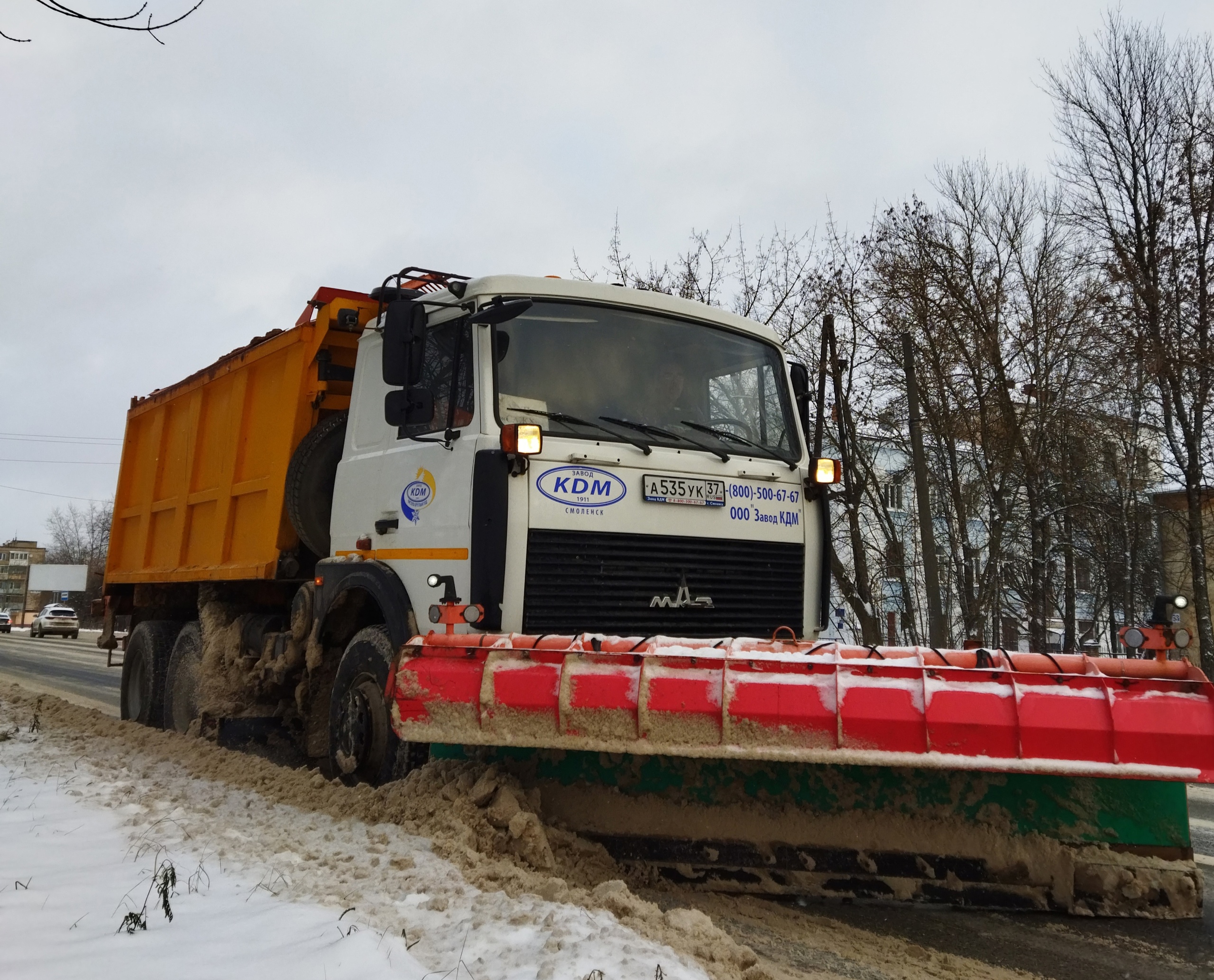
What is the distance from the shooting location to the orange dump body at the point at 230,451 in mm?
6469

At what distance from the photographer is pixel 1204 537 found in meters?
18.0

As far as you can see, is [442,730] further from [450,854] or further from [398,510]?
[398,510]

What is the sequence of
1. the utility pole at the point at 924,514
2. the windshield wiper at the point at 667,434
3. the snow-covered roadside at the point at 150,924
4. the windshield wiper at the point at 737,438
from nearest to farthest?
1. the snow-covered roadside at the point at 150,924
2. the windshield wiper at the point at 667,434
3. the windshield wiper at the point at 737,438
4. the utility pole at the point at 924,514

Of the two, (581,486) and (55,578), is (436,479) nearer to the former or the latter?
(581,486)

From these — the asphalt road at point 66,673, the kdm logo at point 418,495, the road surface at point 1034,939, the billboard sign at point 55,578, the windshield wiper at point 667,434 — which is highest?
the billboard sign at point 55,578

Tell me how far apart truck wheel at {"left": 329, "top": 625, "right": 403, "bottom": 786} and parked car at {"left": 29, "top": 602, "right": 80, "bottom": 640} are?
4136 cm

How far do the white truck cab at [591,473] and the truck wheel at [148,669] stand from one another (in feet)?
12.5

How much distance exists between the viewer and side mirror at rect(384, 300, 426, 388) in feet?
16.4

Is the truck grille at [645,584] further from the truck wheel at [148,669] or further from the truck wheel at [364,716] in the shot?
the truck wheel at [148,669]

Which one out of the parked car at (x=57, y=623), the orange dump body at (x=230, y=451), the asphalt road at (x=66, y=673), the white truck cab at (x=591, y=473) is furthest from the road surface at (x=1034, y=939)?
the parked car at (x=57, y=623)

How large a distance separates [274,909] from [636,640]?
1.60 m

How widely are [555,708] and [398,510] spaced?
178cm

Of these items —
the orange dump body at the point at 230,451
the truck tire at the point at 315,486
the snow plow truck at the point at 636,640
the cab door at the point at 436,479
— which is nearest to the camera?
the snow plow truck at the point at 636,640

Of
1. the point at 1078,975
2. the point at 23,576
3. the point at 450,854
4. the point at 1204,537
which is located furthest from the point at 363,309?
the point at 23,576
